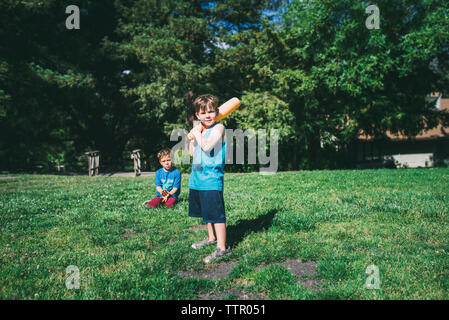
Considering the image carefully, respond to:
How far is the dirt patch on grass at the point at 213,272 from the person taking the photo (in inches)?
120

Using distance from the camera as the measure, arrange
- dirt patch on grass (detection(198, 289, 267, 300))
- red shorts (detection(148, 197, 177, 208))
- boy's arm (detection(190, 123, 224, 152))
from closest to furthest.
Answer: dirt patch on grass (detection(198, 289, 267, 300)), boy's arm (detection(190, 123, 224, 152)), red shorts (detection(148, 197, 177, 208))

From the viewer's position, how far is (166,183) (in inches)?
246

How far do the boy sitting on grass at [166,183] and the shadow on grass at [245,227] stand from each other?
1829 millimetres

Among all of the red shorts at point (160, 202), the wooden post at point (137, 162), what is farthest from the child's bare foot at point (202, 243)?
the wooden post at point (137, 162)

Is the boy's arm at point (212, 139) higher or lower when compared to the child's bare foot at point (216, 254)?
higher

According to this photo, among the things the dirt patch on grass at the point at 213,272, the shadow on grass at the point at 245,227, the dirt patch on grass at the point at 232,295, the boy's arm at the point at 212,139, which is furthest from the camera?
the shadow on grass at the point at 245,227

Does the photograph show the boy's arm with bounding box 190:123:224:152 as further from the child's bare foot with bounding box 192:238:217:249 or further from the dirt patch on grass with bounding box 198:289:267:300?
the dirt patch on grass with bounding box 198:289:267:300

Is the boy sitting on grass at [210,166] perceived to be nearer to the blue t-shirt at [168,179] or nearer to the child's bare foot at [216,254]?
the child's bare foot at [216,254]

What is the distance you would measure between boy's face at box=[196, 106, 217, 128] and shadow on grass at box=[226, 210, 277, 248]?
1.58 m

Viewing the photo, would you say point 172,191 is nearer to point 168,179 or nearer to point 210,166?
point 168,179

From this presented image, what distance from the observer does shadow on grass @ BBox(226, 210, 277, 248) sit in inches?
162

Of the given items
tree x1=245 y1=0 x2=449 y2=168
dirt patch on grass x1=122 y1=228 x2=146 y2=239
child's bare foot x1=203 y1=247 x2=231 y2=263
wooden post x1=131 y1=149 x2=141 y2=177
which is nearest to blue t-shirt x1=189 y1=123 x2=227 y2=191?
child's bare foot x1=203 y1=247 x2=231 y2=263

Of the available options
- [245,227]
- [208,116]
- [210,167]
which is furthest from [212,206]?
[245,227]
